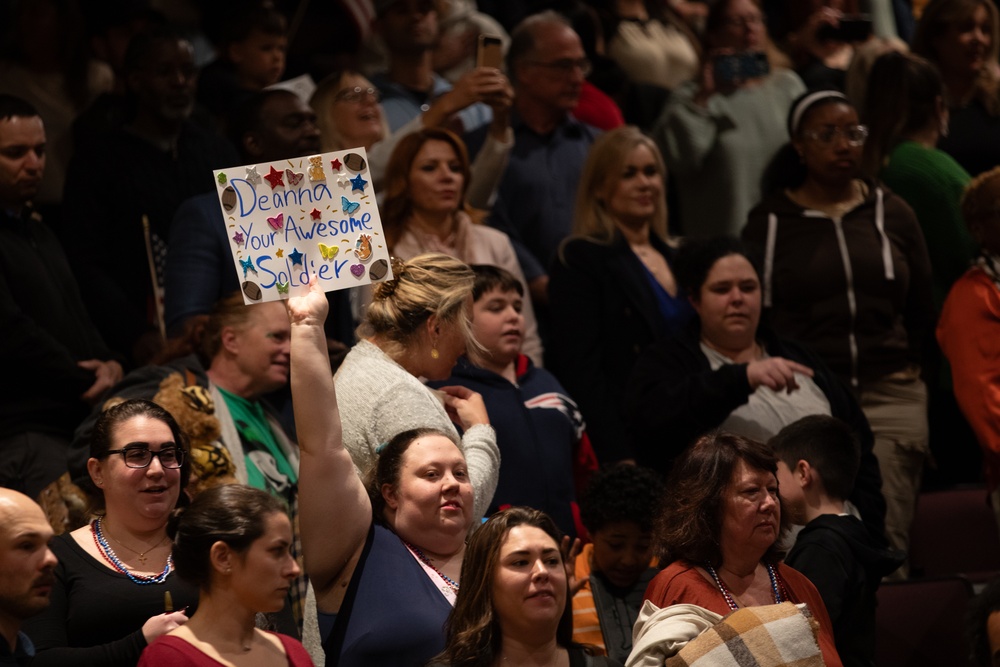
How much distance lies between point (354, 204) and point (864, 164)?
3480mm

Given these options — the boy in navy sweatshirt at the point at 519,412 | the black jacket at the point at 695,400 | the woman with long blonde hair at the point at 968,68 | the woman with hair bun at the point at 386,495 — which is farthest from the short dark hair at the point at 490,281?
the woman with long blonde hair at the point at 968,68

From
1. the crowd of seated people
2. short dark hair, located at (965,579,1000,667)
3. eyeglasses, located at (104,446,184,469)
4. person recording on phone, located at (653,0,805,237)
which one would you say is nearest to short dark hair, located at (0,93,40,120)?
the crowd of seated people

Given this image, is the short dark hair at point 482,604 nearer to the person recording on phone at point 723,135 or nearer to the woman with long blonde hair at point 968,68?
the person recording on phone at point 723,135

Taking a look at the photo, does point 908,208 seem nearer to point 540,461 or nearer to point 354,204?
point 540,461

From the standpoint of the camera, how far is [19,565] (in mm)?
3270

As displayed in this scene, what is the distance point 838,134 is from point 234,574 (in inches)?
145

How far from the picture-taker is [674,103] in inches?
281

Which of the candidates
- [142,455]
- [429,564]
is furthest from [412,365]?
[142,455]

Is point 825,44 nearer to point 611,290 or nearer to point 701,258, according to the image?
point 611,290

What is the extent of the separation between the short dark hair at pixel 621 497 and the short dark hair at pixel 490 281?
29.3 inches

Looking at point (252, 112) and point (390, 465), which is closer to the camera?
point (390, 465)

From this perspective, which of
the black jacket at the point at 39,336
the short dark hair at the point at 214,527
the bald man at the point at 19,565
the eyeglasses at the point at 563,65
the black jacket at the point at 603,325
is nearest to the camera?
the bald man at the point at 19,565

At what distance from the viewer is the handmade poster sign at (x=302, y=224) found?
3828mm

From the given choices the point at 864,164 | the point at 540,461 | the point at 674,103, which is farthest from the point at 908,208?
the point at 540,461
